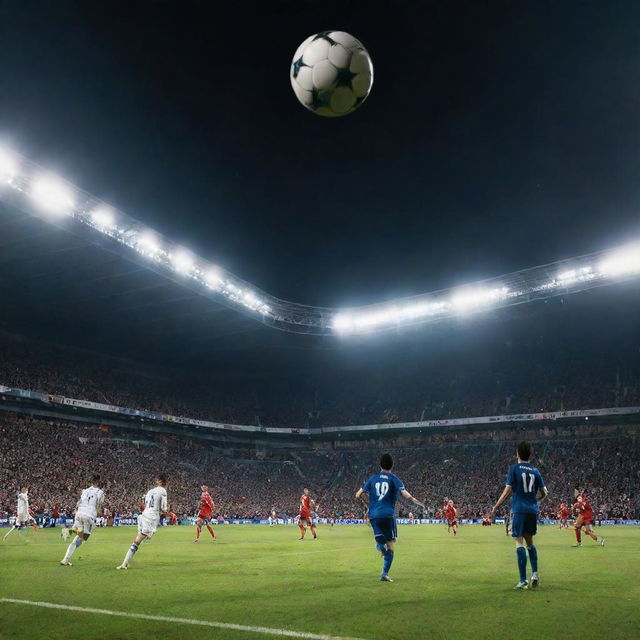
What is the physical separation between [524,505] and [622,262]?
113 feet

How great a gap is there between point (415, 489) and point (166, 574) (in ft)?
136

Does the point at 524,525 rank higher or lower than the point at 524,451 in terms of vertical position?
lower

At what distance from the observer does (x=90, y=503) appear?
534 inches

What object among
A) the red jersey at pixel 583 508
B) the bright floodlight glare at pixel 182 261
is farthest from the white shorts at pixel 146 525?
the bright floodlight glare at pixel 182 261

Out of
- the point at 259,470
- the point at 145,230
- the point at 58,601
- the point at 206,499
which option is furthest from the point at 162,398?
the point at 58,601

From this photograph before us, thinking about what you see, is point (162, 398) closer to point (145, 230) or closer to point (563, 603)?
point (145, 230)

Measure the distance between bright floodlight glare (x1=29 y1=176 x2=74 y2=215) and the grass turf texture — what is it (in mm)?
20053

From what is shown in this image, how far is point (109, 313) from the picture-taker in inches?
1793

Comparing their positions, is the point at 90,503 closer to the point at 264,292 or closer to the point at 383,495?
the point at 383,495

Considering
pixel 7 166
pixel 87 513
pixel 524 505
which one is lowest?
pixel 87 513

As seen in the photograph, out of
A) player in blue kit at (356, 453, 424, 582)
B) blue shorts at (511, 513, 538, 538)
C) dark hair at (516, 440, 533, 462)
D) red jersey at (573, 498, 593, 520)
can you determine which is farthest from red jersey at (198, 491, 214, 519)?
dark hair at (516, 440, 533, 462)

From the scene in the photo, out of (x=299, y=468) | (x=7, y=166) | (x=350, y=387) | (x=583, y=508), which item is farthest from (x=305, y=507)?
(x=350, y=387)

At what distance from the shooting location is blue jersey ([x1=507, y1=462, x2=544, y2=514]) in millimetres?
9281

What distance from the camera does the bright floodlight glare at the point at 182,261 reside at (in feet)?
127
